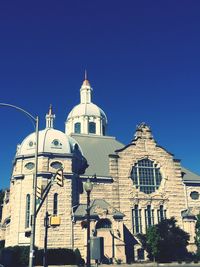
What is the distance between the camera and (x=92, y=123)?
66000 millimetres

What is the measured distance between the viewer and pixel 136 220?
47.7 metres

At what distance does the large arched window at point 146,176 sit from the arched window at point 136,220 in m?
3.03

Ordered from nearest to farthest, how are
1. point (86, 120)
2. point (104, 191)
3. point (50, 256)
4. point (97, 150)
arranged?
point (50, 256), point (104, 191), point (97, 150), point (86, 120)

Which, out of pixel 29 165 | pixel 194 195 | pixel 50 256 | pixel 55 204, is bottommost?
pixel 50 256

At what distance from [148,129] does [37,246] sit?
23.8 meters

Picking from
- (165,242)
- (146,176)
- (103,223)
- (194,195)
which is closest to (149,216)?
(146,176)

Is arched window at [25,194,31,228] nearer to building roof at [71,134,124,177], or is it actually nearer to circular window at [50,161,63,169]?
circular window at [50,161,63,169]

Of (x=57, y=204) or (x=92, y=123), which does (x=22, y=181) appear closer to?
(x=57, y=204)

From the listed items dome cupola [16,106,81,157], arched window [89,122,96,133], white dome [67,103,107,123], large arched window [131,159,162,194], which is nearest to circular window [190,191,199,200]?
large arched window [131,159,162,194]

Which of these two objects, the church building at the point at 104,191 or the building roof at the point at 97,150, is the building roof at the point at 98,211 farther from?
the building roof at the point at 97,150

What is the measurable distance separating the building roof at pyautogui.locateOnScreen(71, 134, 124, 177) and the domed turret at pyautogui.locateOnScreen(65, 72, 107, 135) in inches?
319

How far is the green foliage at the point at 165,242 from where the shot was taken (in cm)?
4116

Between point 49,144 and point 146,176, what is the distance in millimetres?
15019

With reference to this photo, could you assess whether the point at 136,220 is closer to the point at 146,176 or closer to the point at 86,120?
the point at 146,176
